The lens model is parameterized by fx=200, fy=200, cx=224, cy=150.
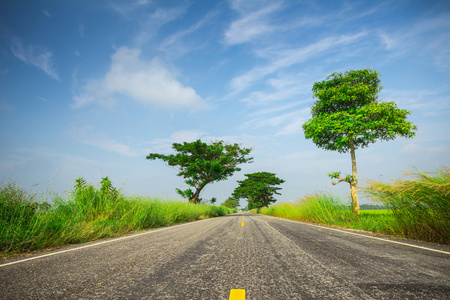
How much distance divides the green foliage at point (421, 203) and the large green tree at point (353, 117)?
4.81m

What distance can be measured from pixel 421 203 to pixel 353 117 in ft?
24.8

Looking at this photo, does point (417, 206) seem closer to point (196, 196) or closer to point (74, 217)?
point (74, 217)

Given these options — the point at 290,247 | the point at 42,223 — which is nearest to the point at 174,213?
the point at 42,223

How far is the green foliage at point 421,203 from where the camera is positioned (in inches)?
171

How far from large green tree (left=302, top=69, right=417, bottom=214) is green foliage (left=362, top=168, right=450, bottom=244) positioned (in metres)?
4.81

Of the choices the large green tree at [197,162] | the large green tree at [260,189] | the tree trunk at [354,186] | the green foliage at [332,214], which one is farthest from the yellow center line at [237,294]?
the large green tree at [260,189]

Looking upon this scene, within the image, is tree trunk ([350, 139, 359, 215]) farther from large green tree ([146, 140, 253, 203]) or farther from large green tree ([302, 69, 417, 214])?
large green tree ([146, 140, 253, 203])

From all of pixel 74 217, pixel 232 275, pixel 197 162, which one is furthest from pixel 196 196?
pixel 232 275

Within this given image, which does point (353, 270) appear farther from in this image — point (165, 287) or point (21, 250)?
point (21, 250)

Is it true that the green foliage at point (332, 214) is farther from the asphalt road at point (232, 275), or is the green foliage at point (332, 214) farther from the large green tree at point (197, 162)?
the large green tree at point (197, 162)

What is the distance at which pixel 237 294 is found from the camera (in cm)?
168

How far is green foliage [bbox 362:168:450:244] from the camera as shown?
14.3ft

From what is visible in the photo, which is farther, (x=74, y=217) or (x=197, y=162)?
(x=197, y=162)

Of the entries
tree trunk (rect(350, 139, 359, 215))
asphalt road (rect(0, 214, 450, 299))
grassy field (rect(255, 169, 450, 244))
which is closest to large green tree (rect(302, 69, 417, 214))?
tree trunk (rect(350, 139, 359, 215))
